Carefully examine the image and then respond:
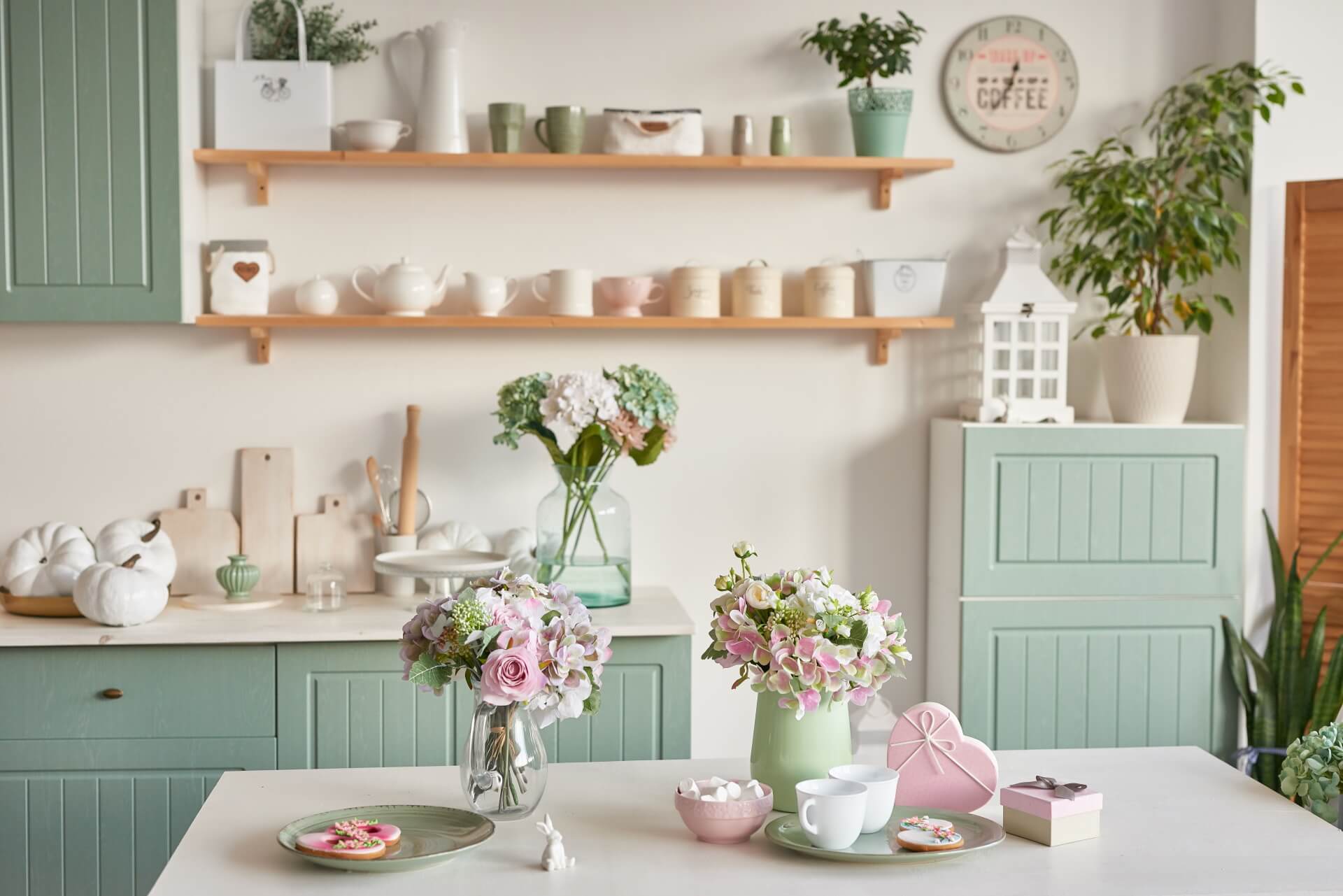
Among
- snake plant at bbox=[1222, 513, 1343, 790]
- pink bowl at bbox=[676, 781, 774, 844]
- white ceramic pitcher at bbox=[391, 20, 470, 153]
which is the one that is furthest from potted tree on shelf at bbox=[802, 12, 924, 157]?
pink bowl at bbox=[676, 781, 774, 844]

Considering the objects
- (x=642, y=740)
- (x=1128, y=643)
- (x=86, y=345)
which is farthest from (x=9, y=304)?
(x=1128, y=643)

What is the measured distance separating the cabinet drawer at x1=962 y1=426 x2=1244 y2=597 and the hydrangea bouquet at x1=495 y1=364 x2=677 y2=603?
0.75m

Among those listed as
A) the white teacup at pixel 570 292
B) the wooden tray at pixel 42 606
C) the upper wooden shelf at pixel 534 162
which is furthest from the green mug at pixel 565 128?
the wooden tray at pixel 42 606

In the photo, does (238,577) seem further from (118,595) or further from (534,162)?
(534,162)

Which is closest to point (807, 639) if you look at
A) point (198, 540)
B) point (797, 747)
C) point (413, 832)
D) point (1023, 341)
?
point (797, 747)

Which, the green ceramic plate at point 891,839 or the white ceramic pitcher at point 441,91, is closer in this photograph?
the green ceramic plate at point 891,839

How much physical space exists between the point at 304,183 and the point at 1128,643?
2.26 meters

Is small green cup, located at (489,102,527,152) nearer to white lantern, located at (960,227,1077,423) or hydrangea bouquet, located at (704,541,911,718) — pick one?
white lantern, located at (960,227,1077,423)

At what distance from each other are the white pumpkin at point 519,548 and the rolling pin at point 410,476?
0.72 ft

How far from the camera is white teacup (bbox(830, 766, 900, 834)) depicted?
1713mm

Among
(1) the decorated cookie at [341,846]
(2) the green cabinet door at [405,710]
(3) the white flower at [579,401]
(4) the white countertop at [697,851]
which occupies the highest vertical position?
(3) the white flower at [579,401]

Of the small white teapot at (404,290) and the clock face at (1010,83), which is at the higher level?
the clock face at (1010,83)

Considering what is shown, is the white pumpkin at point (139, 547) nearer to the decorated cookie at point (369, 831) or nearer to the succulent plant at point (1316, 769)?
the decorated cookie at point (369, 831)

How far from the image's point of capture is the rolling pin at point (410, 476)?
329cm
